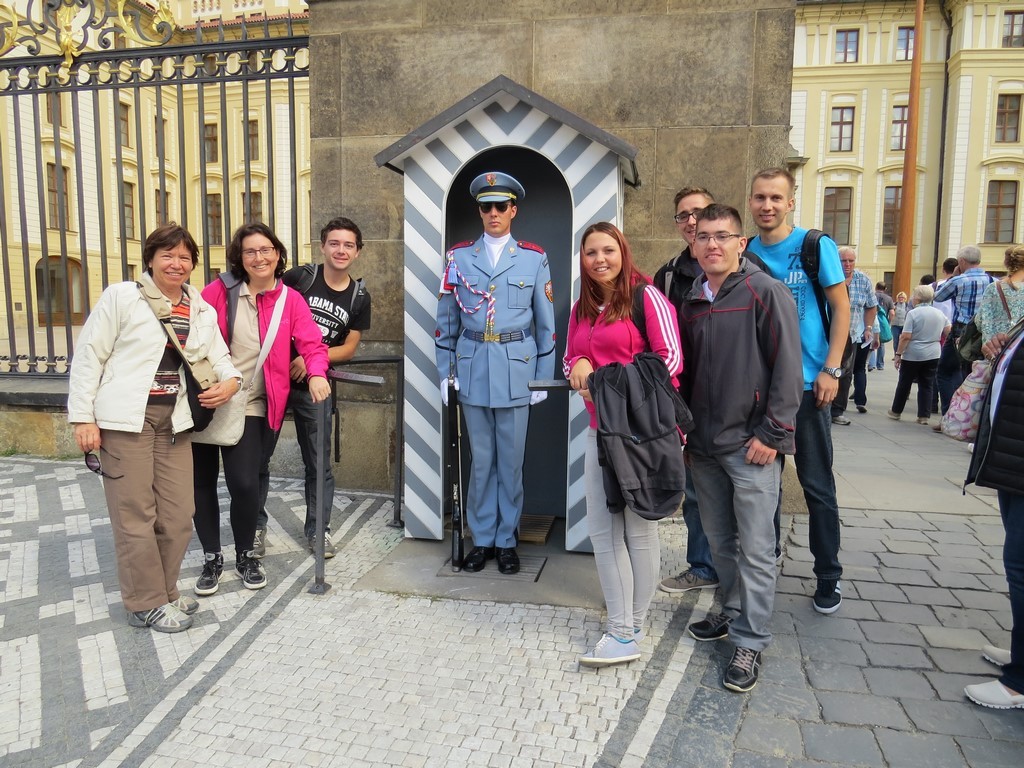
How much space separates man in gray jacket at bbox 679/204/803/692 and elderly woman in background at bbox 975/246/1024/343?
321cm

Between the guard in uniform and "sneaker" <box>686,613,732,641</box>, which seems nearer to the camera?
"sneaker" <box>686,613,732,641</box>

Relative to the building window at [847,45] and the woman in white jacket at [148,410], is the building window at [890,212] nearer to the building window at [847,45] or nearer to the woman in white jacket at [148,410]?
the building window at [847,45]

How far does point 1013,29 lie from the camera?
2970 centimetres

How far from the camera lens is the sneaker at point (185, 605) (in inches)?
142

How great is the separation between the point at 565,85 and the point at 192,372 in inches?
121

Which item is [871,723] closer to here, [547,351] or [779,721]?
[779,721]

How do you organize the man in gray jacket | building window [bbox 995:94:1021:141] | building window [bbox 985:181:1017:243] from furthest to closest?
building window [bbox 985:181:1017:243]
building window [bbox 995:94:1021:141]
the man in gray jacket

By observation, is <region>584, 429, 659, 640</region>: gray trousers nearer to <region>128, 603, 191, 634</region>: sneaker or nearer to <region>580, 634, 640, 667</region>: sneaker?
<region>580, 634, 640, 667</region>: sneaker

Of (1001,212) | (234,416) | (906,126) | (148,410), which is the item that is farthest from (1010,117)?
(148,410)

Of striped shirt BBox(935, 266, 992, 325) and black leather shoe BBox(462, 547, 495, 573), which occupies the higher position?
striped shirt BBox(935, 266, 992, 325)

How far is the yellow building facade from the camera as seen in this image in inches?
1173

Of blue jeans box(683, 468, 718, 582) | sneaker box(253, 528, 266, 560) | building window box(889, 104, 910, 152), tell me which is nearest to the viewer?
blue jeans box(683, 468, 718, 582)

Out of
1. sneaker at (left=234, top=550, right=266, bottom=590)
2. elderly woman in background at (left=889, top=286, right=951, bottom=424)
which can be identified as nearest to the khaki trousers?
sneaker at (left=234, top=550, right=266, bottom=590)

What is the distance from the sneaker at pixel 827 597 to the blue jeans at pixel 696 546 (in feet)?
1.69
